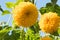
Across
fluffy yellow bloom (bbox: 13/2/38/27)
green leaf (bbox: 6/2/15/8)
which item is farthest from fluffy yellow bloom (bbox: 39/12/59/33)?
green leaf (bbox: 6/2/15/8)

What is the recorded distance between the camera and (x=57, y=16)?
7.32 feet

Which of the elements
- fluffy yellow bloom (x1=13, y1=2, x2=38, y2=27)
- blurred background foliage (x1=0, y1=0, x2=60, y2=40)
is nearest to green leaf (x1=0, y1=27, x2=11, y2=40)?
blurred background foliage (x1=0, y1=0, x2=60, y2=40)

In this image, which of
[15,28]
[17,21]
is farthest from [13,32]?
[17,21]

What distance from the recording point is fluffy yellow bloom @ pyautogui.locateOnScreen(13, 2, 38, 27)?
6.96ft

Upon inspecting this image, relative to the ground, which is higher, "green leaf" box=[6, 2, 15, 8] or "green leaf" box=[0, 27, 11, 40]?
"green leaf" box=[6, 2, 15, 8]

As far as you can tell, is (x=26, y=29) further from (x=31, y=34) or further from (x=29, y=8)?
(x=29, y=8)

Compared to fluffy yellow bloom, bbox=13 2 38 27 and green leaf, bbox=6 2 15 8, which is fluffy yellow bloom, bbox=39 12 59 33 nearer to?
fluffy yellow bloom, bbox=13 2 38 27

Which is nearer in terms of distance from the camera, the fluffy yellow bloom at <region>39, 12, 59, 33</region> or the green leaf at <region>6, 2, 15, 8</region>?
the fluffy yellow bloom at <region>39, 12, 59, 33</region>

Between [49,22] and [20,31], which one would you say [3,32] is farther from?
[49,22]

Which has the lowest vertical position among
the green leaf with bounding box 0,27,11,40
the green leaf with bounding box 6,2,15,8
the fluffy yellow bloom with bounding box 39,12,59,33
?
the green leaf with bounding box 0,27,11,40

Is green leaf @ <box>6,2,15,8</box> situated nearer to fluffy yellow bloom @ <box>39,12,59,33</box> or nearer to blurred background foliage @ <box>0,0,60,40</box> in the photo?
blurred background foliage @ <box>0,0,60,40</box>

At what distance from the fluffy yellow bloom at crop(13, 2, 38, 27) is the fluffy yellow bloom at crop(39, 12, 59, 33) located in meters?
0.09

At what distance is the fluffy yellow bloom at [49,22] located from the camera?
2168 mm

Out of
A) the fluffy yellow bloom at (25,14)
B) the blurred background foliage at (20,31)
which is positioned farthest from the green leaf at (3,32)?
the fluffy yellow bloom at (25,14)
